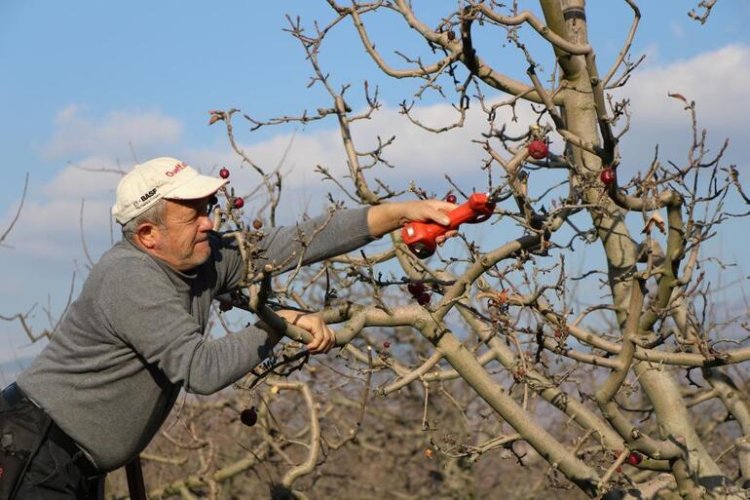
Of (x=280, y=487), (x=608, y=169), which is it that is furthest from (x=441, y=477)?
(x=608, y=169)

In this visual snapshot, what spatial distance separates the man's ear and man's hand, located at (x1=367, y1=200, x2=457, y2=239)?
2.78ft

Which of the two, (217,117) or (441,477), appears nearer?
(217,117)

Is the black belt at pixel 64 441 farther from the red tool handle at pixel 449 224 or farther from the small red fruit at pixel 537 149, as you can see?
the small red fruit at pixel 537 149

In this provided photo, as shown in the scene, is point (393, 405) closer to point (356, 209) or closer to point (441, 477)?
point (441, 477)

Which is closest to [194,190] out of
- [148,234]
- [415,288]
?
[148,234]

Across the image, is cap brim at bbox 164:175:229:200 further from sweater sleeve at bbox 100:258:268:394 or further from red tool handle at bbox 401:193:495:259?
red tool handle at bbox 401:193:495:259

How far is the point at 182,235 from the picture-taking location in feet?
13.2

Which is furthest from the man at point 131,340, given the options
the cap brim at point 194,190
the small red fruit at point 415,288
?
the small red fruit at point 415,288

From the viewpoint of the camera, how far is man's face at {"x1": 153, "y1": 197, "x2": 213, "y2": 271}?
4012mm

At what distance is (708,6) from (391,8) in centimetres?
157

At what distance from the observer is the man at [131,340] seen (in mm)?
3822

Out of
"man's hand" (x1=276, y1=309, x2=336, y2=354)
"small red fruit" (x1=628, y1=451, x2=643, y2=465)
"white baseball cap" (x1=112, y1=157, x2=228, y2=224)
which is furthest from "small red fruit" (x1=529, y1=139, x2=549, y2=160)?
"small red fruit" (x1=628, y1=451, x2=643, y2=465)

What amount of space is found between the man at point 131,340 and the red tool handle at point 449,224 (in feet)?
0.14

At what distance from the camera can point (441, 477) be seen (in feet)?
43.2
